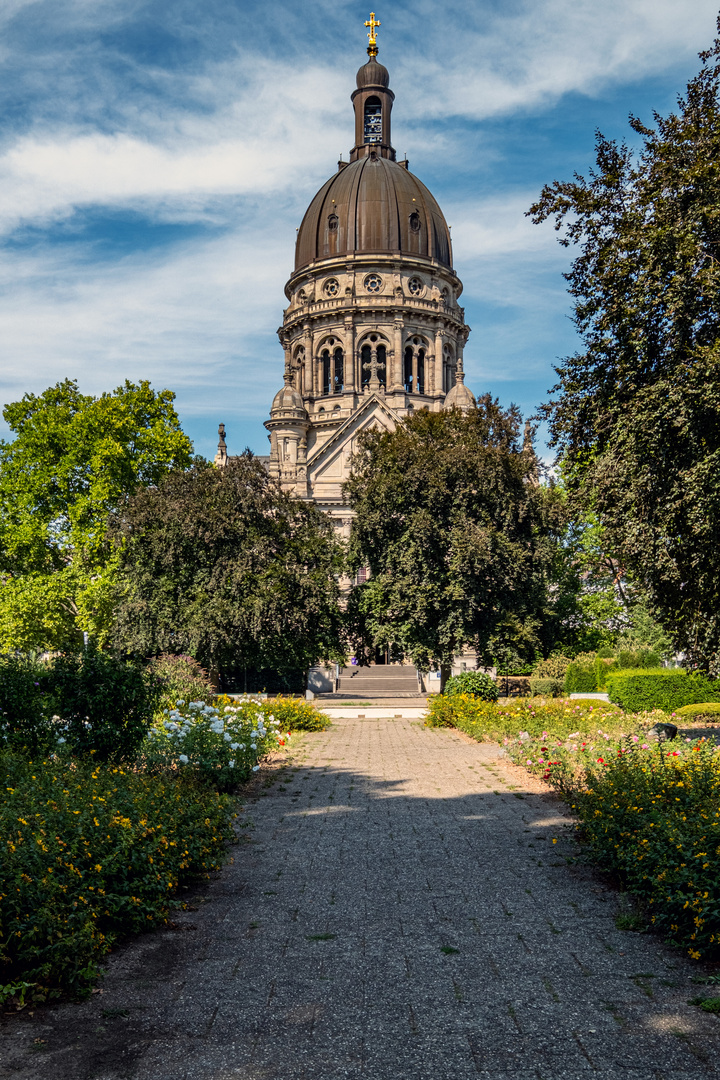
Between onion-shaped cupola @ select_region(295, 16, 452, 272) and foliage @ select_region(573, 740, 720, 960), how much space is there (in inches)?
2256

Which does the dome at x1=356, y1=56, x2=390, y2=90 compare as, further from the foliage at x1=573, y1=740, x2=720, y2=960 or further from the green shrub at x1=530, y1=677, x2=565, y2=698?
the foliage at x1=573, y1=740, x2=720, y2=960

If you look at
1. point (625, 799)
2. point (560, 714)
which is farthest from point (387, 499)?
point (625, 799)

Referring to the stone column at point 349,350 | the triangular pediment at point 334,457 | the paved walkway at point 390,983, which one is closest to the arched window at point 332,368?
the stone column at point 349,350

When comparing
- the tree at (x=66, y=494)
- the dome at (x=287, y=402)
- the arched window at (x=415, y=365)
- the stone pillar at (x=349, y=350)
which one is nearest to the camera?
the tree at (x=66, y=494)

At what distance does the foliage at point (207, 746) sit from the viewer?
37.0ft

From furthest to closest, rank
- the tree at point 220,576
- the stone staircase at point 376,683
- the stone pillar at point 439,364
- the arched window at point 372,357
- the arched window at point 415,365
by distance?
the arched window at point 415,365, the stone pillar at point 439,364, the arched window at point 372,357, the stone staircase at point 376,683, the tree at point 220,576

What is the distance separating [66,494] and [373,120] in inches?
2049

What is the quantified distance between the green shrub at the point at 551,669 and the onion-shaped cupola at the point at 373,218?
124ft

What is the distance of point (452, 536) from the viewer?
992 inches

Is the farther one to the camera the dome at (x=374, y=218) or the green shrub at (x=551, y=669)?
the dome at (x=374, y=218)

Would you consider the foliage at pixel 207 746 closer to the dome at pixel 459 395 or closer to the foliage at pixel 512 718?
the foliage at pixel 512 718

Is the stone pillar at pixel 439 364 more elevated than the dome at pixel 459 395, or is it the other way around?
the stone pillar at pixel 439 364

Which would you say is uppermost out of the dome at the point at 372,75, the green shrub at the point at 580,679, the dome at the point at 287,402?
the dome at the point at 372,75

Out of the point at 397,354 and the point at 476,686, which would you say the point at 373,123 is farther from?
the point at 476,686
